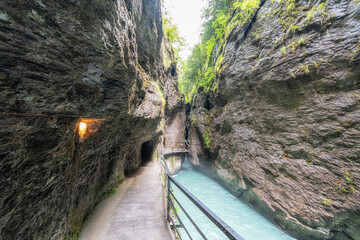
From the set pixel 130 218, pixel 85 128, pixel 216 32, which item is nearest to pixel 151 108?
pixel 85 128

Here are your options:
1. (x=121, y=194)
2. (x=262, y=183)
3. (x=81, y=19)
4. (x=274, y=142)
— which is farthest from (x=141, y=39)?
(x=262, y=183)

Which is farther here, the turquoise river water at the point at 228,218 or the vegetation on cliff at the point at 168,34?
the vegetation on cliff at the point at 168,34

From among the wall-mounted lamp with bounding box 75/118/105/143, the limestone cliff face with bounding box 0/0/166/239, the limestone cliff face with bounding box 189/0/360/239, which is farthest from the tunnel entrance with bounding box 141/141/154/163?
the wall-mounted lamp with bounding box 75/118/105/143

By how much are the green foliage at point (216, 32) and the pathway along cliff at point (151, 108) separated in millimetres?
191

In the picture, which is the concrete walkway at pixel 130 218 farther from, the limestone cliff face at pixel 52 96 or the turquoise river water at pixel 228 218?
the turquoise river water at pixel 228 218

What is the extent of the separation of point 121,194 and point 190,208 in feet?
14.8

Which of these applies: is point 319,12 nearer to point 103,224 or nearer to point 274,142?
point 274,142

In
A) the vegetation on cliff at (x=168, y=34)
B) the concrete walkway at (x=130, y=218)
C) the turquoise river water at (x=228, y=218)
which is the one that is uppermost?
the vegetation on cliff at (x=168, y=34)

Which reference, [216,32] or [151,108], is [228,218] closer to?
[151,108]

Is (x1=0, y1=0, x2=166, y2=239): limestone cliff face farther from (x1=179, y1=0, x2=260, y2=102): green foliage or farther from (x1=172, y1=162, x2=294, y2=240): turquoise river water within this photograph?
(x1=179, y1=0, x2=260, y2=102): green foliage

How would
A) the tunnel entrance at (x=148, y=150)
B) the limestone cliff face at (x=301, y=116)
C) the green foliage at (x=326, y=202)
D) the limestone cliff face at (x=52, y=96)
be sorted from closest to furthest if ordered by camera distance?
the limestone cliff face at (x=52, y=96) → the limestone cliff face at (x=301, y=116) → the green foliage at (x=326, y=202) → the tunnel entrance at (x=148, y=150)

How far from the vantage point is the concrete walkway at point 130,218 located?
8.77ft

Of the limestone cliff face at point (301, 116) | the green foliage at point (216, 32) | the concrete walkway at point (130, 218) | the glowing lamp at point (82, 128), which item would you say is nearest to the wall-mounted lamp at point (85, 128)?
the glowing lamp at point (82, 128)

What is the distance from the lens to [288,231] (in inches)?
215
